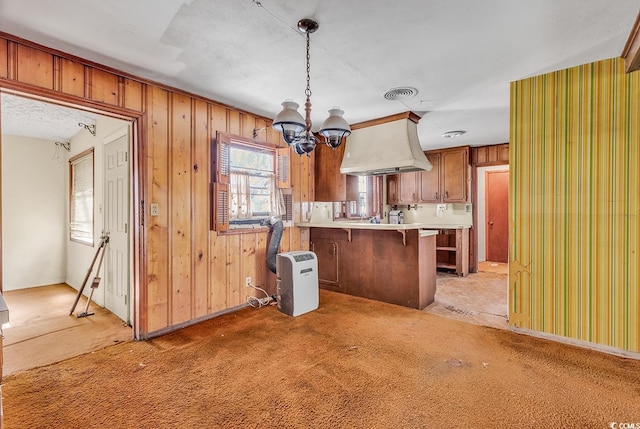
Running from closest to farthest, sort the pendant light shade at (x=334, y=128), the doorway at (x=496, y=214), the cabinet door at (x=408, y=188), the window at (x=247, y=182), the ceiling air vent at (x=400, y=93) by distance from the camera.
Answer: the pendant light shade at (x=334, y=128)
the ceiling air vent at (x=400, y=93)
the window at (x=247, y=182)
the cabinet door at (x=408, y=188)
the doorway at (x=496, y=214)

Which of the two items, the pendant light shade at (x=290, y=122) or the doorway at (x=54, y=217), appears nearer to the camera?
the pendant light shade at (x=290, y=122)

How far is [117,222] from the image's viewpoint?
138 inches

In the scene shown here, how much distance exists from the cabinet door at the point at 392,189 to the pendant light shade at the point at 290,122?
450 centimetres

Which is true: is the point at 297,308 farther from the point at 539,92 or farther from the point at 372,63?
the point at 539,92

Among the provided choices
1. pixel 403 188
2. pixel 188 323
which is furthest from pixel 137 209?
pixel 403 188

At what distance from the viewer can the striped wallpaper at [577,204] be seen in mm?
2498

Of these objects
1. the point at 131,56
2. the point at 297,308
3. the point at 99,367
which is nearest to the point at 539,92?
the point at 297,308

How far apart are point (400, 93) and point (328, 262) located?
8.11 ft

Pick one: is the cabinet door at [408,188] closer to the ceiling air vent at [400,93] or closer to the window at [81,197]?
the ceiling air vent at [400,93]

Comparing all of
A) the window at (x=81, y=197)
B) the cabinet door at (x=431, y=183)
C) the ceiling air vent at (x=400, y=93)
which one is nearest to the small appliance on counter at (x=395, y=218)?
the cabinet door at (x=431, y=183)

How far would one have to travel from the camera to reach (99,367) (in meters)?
2.40

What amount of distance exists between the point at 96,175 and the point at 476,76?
455cm

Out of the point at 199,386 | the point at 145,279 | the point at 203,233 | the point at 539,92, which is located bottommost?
the point at 199,386

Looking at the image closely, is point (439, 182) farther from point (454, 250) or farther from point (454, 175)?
point (454, 250)
